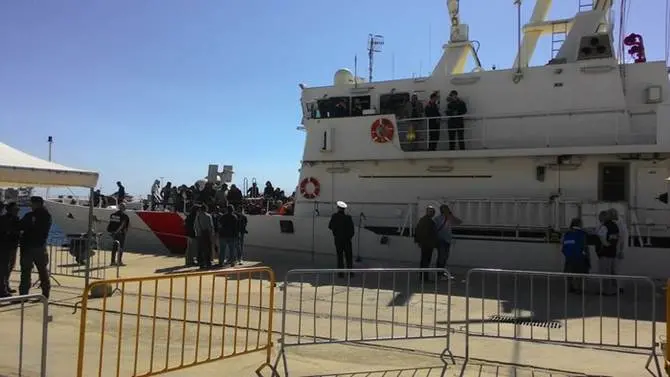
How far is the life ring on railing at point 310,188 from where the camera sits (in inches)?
620

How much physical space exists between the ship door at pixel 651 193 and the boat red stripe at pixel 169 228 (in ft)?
38.2

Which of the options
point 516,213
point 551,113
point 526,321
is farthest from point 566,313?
point 551,113

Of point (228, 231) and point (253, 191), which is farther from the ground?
point (253, 191)

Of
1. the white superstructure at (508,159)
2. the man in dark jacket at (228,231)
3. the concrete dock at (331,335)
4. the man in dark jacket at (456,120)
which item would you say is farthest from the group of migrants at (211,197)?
the concrete dock at (331,335)

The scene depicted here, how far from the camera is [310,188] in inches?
623

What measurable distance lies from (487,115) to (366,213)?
387 cm

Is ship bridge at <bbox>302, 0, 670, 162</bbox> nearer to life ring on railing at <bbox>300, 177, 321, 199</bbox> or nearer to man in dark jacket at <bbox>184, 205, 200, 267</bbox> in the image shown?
life ring on railing at <bbox>300, 177, 321, 199</bbox>

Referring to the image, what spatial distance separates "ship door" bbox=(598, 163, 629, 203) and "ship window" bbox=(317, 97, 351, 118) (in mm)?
6386

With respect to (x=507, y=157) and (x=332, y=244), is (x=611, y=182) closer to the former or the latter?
(x=507, y=157)

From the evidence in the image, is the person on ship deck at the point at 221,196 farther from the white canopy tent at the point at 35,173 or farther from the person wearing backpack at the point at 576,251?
the person wearing backpack at the point at 576,251

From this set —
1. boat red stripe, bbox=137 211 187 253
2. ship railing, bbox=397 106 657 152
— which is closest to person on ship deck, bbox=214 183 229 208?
boat red stripe, bbox=137 211 187 253

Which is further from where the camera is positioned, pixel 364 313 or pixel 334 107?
pixel 334 107

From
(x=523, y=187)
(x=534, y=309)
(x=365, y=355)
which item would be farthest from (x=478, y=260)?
(x=365, y=355)

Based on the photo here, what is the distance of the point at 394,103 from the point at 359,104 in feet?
3.25
